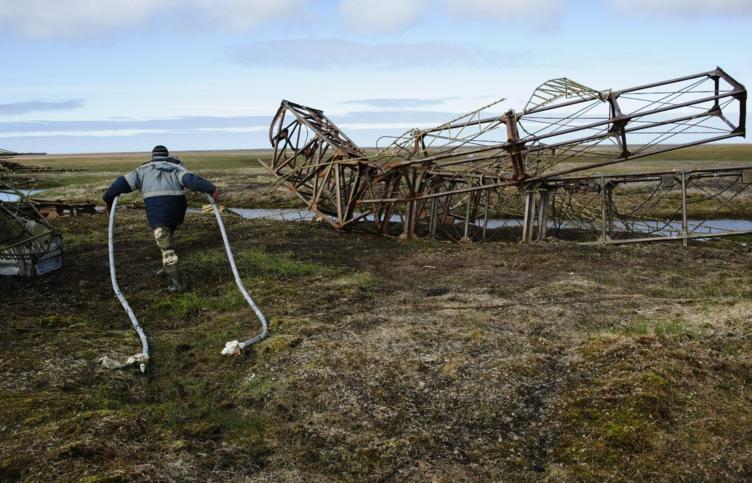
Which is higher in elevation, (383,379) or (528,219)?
(528,219)

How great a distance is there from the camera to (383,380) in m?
7.20

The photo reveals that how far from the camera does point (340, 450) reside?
5.74 meters

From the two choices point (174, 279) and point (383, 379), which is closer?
point (383, 379)

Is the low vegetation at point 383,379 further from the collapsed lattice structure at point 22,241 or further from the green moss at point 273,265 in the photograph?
the collapsed lattice structure at point 22,241

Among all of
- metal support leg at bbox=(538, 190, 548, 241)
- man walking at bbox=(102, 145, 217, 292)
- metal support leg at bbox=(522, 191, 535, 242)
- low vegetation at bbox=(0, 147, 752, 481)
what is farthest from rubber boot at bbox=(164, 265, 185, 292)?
metal support leg at bbox=(538, 190, 548, 241)

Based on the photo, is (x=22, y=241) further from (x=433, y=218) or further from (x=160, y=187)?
(x=433, y=218)

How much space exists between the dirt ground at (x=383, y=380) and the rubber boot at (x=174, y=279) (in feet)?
0.83

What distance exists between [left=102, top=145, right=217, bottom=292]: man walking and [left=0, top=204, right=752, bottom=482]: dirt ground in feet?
3.52

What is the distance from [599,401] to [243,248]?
11.0 meters

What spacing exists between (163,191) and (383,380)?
20.0ft


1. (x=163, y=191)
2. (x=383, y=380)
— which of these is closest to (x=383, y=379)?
(x=383, y=380)

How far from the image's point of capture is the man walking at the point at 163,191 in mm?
10891

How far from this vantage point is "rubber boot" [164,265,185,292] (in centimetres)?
1114

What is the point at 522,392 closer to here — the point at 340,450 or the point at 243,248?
the point at 340,450
